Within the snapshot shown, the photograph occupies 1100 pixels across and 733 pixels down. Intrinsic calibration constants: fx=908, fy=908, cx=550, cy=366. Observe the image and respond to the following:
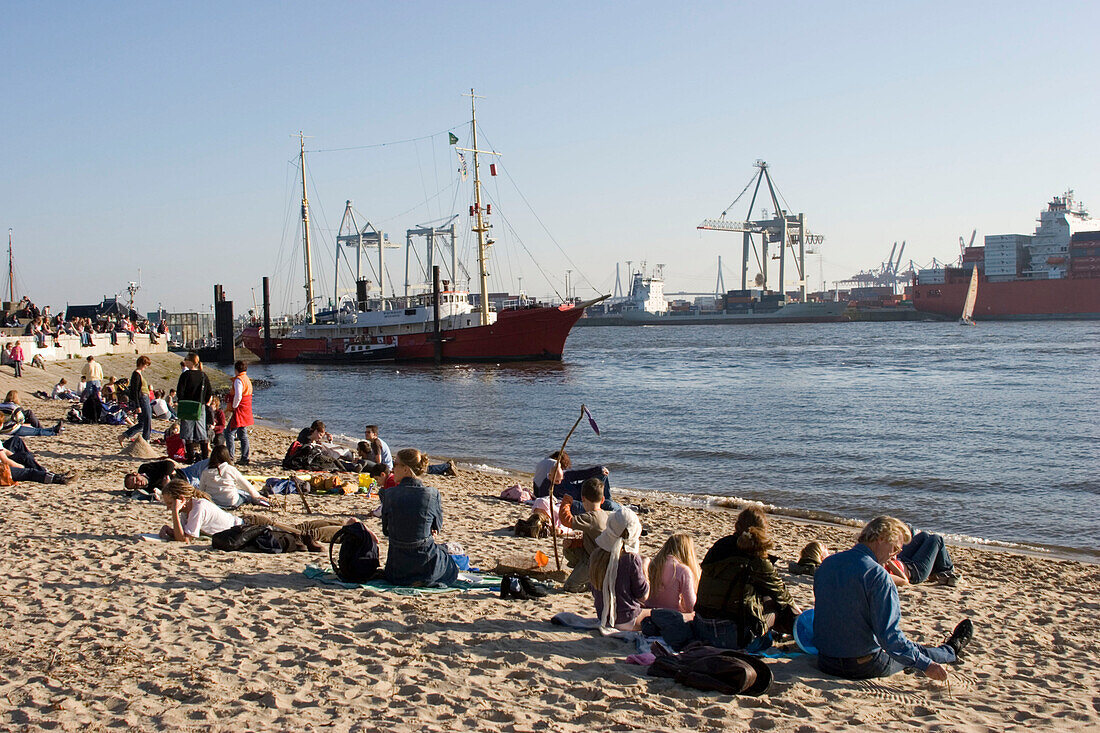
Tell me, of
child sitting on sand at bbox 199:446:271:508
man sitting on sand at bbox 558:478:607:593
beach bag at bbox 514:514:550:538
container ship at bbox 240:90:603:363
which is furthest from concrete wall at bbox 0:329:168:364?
man sitting on sand at bbox 558:478:607:593

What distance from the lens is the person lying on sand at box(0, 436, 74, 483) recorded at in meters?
9.83

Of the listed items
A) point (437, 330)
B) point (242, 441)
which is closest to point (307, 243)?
point (437, 330)

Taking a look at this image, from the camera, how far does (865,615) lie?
14.9 ft

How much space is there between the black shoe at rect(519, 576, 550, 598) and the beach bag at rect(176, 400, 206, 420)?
6.47 metres

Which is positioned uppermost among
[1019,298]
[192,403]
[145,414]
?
[1019,298]

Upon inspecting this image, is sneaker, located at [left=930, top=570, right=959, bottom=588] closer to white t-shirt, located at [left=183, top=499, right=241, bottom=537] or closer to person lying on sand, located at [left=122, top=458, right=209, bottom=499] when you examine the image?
white t-shirt, located at [left=183, top=499, right=241, bottom=537]

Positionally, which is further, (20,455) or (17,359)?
(17,359)

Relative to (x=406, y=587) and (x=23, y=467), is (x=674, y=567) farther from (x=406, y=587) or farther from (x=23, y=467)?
(x=23, y=467)

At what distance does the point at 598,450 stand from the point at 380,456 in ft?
23.8

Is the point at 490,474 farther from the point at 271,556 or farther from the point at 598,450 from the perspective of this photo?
the point at 271,556

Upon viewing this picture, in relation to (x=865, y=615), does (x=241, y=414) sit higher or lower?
higher

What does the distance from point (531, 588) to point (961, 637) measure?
8.54ft

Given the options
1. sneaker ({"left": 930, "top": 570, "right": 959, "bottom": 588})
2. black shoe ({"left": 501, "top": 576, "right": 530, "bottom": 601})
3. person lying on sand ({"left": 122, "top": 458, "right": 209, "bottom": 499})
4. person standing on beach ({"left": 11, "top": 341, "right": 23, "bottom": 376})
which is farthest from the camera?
person standing on beach ({"left": 11, "top": 341, "right": 23, "bottom": 376})

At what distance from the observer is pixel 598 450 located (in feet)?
59.7
